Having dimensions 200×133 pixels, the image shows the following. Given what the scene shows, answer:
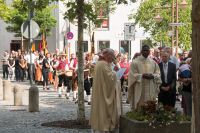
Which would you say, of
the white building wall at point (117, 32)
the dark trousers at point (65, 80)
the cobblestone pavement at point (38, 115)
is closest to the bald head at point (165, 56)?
the cobblestone pavement at point (38, 115)

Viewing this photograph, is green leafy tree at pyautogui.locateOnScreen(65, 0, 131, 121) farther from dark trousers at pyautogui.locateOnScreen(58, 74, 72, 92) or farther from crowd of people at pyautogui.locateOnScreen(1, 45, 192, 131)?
dark trousers at pyautogui.locateOnScreen(58, 74, 72, 92)

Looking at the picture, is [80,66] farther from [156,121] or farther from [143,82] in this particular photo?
[156,121]

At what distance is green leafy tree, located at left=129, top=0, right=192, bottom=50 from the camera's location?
41719mm

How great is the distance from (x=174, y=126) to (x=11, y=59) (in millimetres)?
32997

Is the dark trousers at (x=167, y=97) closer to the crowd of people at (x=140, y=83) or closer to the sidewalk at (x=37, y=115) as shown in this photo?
the crowd of people at (x=140, y=83)

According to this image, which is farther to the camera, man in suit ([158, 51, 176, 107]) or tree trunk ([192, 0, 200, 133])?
man in suit ([158, 51, 176, 107])

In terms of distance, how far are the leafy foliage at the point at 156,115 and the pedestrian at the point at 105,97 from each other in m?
0.62

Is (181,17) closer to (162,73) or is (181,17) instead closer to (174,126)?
(162,73)

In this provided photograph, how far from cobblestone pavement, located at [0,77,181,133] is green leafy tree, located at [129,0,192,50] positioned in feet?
61.3

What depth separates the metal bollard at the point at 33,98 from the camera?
17984mm

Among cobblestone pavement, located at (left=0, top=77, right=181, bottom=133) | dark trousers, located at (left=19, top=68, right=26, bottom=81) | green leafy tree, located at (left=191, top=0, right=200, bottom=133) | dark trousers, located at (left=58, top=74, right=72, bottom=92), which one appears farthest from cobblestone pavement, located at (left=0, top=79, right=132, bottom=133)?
dark trousers, located at (left=19, top=68, right=26, bottom=81)

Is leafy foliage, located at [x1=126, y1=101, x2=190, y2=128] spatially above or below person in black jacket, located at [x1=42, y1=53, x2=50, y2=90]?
below

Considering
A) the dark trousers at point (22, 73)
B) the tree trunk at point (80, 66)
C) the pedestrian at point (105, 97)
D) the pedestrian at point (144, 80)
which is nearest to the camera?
the pedestrian at point (105, 97)

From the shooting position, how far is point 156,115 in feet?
31.9
